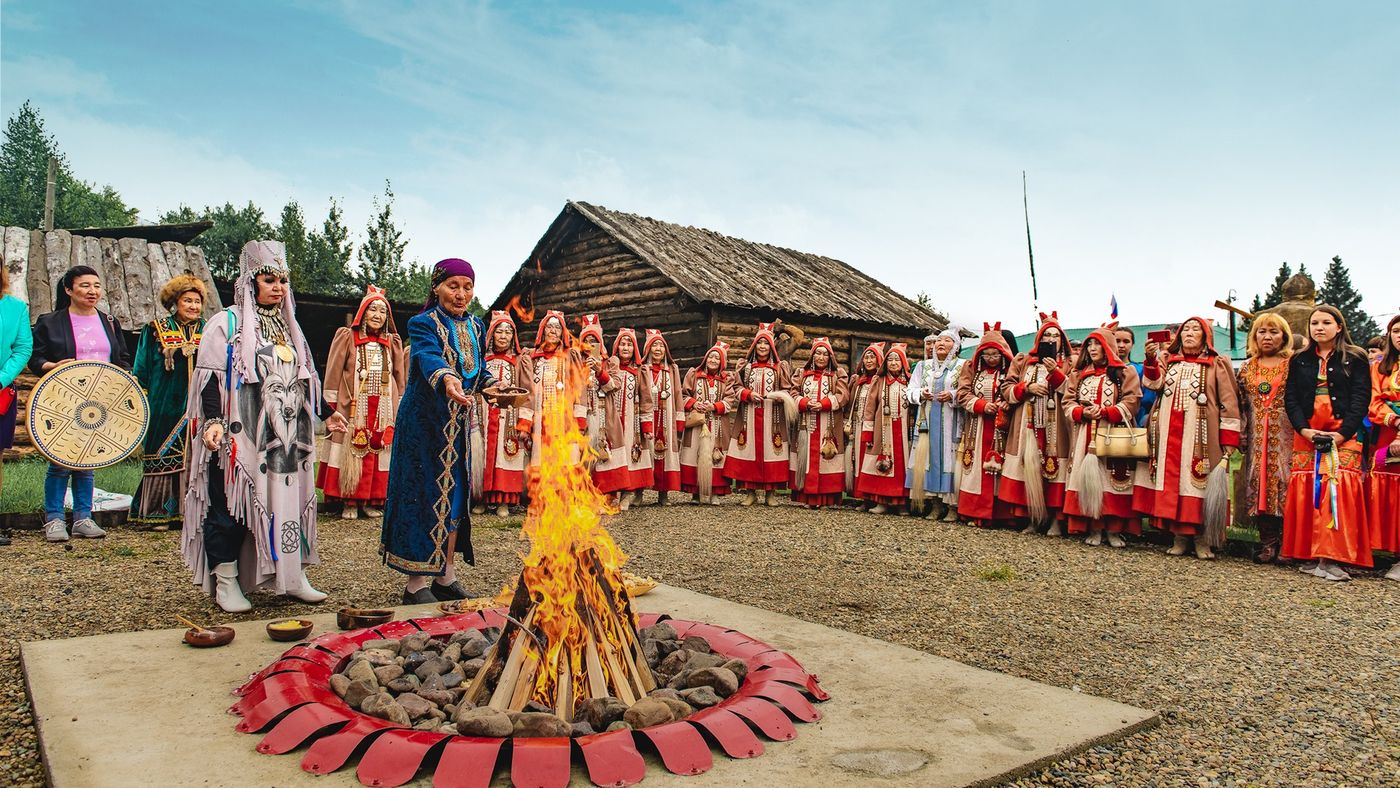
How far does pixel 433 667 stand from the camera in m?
3.28

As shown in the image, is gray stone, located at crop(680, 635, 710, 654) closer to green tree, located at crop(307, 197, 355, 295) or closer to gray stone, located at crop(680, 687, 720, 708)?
gray stone, located at crop(680, 687, 720, 708)

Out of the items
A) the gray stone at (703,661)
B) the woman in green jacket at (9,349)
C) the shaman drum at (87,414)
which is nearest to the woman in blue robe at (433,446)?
the gray stone at (703,661)

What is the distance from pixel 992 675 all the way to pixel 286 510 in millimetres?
3640

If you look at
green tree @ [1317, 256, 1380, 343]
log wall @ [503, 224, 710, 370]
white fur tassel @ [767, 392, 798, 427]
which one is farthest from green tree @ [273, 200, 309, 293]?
green tree @ [1317, 256, 1380, 343]

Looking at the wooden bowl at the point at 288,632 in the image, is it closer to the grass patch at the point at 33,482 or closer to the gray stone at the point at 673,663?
the gray stone at the point at 673,663

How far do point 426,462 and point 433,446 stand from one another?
0.09 metres

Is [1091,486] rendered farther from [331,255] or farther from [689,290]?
[331,255]

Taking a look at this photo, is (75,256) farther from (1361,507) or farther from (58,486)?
(1361,507)

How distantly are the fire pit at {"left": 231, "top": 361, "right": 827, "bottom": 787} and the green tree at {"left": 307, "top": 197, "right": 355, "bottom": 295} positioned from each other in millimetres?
34536

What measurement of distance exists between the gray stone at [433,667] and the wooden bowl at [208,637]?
100 centimetres

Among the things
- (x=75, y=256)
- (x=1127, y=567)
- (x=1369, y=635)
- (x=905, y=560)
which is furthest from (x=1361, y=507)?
(x=75, y=256)

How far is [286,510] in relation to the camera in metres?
4.59

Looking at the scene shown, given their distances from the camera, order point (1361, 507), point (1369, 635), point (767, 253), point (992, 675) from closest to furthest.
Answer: point (992, 675) → point (1369, 635) → point (1361, 507) → point (767, 253)

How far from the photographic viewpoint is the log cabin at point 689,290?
16891mm
